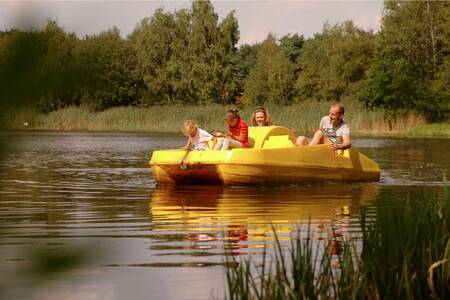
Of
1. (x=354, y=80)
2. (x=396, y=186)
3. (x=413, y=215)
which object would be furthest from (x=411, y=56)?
(x=413, y=215)

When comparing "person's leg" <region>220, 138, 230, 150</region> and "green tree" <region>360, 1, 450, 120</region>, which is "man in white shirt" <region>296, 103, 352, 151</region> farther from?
"green tree" <region>360, 1, 450, 120</region>

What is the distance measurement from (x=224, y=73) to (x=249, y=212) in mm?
59684

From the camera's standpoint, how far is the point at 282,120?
43.8m

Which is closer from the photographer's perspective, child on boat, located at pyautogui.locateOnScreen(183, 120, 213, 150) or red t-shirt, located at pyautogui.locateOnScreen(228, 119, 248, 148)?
red t-shirt, located at pyautogui.locateOnScreen(228, 119, 248, 148)

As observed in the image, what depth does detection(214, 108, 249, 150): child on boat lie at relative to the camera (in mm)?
12711

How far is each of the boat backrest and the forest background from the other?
7.96 feet

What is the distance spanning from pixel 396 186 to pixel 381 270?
386 inches

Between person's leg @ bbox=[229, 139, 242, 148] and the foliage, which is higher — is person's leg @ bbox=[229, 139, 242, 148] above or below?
below

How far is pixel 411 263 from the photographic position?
12.6 ft

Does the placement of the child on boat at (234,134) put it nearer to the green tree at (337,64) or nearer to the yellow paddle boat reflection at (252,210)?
the yellow paddle boat reflection at (252,210)

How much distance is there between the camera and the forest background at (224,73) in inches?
37.2

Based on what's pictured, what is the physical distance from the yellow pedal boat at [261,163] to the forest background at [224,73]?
1673 millimetres

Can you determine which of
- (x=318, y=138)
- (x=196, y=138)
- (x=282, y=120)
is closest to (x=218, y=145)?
(x=196, y=138)

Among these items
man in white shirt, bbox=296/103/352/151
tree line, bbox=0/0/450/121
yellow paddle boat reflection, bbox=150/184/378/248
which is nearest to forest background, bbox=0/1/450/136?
tree line, bbox=0/0/450/121
